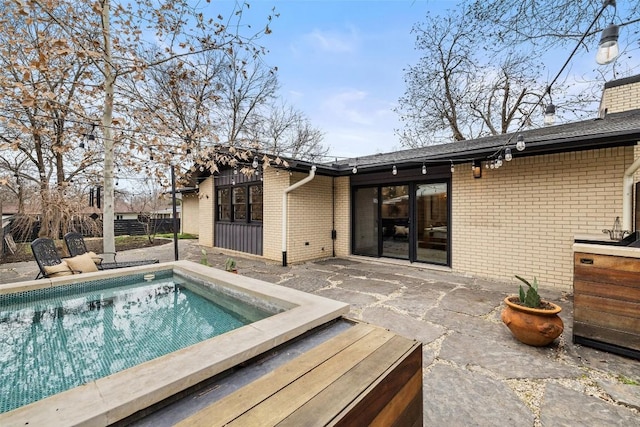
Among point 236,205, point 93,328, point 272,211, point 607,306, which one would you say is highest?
point 236,205

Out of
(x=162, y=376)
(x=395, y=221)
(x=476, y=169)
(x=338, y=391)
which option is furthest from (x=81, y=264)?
(x=476, y=169)

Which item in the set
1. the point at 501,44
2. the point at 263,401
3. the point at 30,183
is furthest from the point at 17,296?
the point at 30,183

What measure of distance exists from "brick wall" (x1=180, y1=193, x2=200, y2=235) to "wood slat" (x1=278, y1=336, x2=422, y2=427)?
14764 mm

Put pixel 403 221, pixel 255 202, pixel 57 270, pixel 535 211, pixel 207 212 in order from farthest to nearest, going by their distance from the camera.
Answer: pixel 207 212 → pixel 255 202 → pixel 403 221 → pixel 535 211 → pixel 57 270

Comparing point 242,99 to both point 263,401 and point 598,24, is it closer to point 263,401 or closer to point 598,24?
point 598,24

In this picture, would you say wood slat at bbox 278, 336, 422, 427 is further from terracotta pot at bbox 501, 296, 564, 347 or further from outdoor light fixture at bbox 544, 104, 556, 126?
outdoor light fixture at bbox 544, 104, 556, 126

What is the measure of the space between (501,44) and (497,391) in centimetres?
455

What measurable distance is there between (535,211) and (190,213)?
15056 millimetres

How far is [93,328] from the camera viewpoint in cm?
302

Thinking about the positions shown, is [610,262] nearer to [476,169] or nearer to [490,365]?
[490,365]

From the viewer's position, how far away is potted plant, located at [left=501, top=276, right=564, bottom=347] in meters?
2.74

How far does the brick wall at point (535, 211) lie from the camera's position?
4.59m

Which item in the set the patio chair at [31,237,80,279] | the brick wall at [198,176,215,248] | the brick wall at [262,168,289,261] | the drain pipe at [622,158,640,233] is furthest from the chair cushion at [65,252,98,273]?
the drain pipe at [622,158,640,233]

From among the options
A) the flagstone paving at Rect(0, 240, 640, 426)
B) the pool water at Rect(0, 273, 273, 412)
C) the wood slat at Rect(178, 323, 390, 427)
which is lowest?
the flagstone paving at Rect(0, 240, 640, 426)
